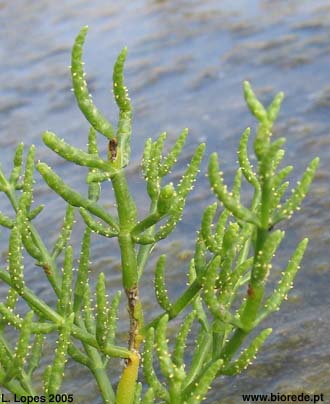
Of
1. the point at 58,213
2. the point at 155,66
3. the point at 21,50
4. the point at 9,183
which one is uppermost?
the point at 21,50

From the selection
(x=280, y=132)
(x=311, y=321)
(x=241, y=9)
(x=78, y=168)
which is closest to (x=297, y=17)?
(x=241, y=9)

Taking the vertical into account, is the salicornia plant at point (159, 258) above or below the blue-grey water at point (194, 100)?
below

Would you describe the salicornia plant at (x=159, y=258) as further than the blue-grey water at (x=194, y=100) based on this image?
No

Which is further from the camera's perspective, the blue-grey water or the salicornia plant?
the blue-grey water

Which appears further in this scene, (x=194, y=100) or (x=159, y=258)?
(x=194, y=100)

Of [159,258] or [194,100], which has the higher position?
[194,100]

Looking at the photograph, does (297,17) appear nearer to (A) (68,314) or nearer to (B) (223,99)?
(B) (223,99)

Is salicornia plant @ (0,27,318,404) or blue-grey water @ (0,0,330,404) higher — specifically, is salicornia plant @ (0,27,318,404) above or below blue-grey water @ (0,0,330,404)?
below

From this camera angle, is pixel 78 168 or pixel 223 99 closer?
pixel 78 168
